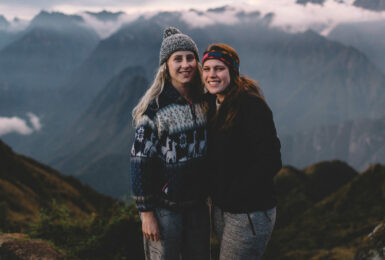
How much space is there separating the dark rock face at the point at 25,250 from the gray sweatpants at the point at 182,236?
2.28 m

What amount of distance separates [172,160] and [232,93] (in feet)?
3.92

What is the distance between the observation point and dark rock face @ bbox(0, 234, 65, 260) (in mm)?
5195

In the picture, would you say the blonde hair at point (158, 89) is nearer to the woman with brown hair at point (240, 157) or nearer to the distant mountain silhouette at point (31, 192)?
the woman with brown hair at point (240, 157)

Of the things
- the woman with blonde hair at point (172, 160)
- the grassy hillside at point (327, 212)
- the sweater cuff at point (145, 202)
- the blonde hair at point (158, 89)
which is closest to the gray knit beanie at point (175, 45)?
the woman with blonde hair at point (172, 160)

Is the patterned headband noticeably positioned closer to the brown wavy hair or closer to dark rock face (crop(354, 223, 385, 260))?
the brown wavy hair

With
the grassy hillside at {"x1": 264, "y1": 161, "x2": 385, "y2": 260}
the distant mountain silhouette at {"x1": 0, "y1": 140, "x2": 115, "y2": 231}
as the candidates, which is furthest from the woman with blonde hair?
the distant mountain silhouette at {"x1": 0, "y1": 140, "x2": 115, "y2": 231}

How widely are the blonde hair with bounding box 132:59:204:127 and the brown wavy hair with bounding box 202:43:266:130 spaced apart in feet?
2.07

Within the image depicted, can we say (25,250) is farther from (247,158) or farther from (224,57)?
(224,57)

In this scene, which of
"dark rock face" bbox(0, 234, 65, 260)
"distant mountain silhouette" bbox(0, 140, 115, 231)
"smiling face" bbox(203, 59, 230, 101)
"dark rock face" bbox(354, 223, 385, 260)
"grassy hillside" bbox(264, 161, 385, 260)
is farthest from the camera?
"distant mountain silhouette" bbox(0, 140, 115, 231)

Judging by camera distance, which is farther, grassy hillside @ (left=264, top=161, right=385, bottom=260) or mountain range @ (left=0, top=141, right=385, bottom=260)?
grassy hillside @ (left=264, top=161, right=385, bottom=260)

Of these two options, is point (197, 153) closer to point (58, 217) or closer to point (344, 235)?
point (58, 217)

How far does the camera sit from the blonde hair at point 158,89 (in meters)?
4.18

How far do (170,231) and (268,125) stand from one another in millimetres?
1990

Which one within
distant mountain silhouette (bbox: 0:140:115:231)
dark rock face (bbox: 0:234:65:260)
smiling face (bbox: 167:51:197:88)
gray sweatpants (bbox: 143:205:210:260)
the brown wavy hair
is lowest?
distant mountain silhouette (bbox: 0:140:115:231)
